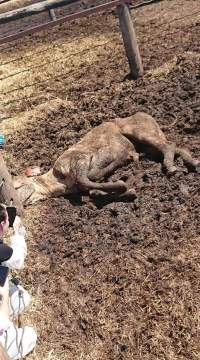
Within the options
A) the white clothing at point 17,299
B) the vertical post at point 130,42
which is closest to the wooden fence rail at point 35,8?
the vertical post at point 130,42

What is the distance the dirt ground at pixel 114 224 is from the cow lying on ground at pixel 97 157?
183 millimetres

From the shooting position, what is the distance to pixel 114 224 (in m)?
A: 5.92

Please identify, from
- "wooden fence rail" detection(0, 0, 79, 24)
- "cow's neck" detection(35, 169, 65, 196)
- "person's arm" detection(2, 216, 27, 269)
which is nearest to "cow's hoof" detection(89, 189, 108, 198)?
"cow's neck" detection(35, 169, 65, 196)

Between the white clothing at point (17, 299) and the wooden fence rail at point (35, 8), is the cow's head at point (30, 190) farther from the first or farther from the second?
the wooden fence rail at point (35, 8)

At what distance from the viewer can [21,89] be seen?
1037 cm

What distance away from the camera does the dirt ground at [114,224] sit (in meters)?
4.58

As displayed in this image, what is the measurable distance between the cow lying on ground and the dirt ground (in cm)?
18

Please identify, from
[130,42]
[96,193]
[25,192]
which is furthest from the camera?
[130,42]

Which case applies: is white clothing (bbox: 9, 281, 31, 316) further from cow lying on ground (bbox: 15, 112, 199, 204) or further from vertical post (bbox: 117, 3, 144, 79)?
vertical post (bbox: 117, 3, 144, 79)

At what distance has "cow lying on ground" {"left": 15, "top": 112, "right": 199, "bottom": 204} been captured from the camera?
6746 millimetres

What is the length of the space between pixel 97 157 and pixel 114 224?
1.32 m

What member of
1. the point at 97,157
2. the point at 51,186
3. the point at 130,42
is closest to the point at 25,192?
the point at 51,186

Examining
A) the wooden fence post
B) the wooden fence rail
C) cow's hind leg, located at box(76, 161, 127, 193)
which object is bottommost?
cow's hind leg, located at box(76, 161, 127, 193)

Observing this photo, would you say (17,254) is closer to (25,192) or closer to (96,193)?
(96,193)
